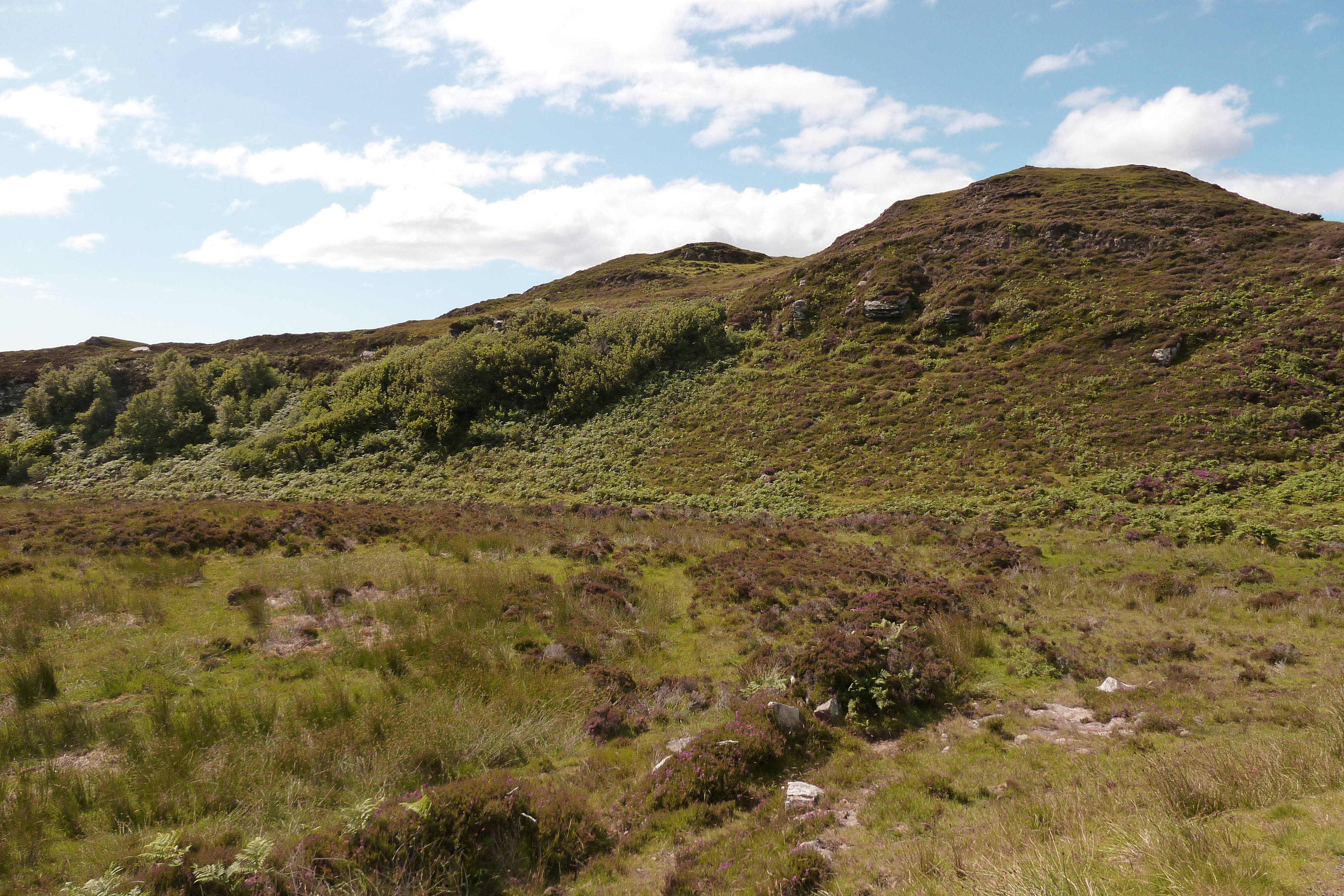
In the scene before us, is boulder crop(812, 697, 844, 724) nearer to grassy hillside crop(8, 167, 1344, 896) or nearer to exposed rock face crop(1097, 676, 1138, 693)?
grassy hillside crop(8, 167, 1344, 896)

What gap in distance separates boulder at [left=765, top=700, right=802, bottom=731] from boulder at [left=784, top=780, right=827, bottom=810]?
45.8 inches

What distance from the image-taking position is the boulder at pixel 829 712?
9.21m

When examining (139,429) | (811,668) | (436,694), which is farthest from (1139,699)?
(139,429)

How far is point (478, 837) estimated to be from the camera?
6098mm

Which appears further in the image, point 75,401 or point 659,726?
point 75,401

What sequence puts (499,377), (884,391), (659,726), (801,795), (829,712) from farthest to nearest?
(499,377) → (884,391) → (829,712) → (659,726) → (801,795)

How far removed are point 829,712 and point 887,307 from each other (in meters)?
44.8

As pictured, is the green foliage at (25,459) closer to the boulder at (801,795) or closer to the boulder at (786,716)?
the boulder at (786,716)

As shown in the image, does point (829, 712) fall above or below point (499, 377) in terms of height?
below

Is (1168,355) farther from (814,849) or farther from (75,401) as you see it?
(75,401)

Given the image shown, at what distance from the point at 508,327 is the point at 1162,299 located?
5246 cm

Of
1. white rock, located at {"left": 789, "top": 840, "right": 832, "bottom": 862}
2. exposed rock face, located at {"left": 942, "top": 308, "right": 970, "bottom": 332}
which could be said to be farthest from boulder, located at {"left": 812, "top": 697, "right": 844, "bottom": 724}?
exposed rock face, located at {"left": 942, "top": 308, "right": 970, "bottom": 332}

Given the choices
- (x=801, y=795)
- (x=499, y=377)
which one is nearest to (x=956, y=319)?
(x=499, y=377)

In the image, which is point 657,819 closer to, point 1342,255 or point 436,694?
point 436,694
